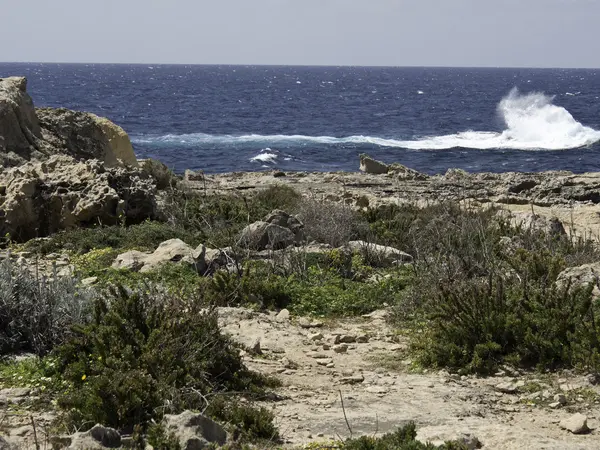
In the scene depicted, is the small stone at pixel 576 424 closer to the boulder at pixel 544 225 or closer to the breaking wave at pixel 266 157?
the boulder at pixel 544 225

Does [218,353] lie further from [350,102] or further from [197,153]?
[350,102]

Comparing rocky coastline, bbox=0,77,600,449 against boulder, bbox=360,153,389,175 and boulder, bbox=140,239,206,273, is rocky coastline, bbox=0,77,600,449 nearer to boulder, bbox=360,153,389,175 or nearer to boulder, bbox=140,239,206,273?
boulder, bbox=140,239,206,273

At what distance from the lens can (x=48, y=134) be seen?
587 inches

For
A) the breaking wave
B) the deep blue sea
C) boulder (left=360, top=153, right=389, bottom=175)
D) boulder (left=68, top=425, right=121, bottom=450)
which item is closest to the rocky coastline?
boulder (left=68, top=425, right=121, bottom=450)

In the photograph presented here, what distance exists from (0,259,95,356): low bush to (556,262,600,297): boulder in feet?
13.7

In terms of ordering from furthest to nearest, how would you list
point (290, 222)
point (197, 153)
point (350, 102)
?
point (350, 102), point (197, 153), point (290, 222)

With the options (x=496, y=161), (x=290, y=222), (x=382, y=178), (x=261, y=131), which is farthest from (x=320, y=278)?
(x=261, y=131)

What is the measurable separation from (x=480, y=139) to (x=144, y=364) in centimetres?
4238

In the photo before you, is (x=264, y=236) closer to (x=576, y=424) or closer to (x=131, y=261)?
(x=131, y=261)

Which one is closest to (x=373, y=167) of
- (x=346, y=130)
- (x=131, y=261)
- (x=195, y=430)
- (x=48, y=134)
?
(x=48, y=134)

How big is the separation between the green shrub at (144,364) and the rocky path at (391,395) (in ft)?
1.68

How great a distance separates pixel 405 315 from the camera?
7.96 meters

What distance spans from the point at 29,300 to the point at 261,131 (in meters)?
43.4

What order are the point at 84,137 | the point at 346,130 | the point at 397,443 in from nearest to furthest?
the point at 397,443 → the point at 84,137 → the point at 346,130
